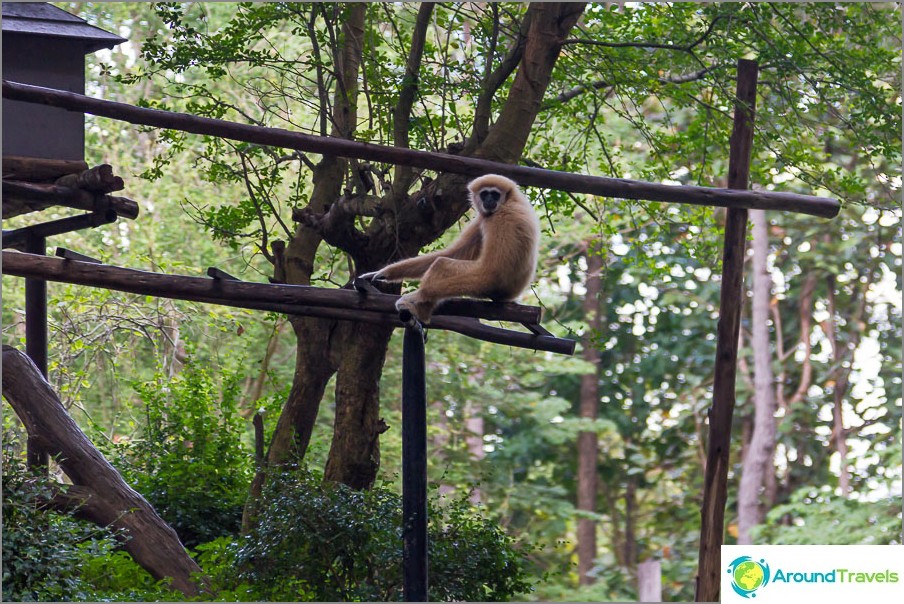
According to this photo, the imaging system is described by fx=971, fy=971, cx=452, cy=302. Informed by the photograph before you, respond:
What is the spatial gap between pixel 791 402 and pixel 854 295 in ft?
6.29

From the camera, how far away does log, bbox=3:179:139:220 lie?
5.99 m

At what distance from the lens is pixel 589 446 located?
15242mm

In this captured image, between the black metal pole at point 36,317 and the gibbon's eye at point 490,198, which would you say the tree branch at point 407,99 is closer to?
the gibbon's eye at point 490,198

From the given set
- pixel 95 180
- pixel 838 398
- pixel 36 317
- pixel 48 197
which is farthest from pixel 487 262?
pixel 838 398

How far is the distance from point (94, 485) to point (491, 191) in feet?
9.52

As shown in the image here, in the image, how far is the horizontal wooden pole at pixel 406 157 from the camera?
5.35 m

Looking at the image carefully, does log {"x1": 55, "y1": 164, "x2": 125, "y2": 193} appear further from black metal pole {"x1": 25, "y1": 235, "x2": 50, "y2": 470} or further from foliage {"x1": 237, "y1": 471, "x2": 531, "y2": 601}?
foliage {"x1": 237, "y1": 471, "x2": 531, "y2": 601}

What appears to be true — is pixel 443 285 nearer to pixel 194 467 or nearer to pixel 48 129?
pixel 194 467

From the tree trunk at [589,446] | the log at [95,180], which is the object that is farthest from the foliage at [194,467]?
the tree trunk at [589,446]

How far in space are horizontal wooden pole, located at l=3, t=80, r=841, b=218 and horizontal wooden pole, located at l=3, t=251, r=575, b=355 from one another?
83cm

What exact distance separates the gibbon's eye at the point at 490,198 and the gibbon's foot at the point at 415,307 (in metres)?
0.80

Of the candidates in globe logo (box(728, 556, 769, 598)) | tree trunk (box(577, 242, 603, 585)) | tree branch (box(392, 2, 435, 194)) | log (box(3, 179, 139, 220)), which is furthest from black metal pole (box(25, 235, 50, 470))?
tree trunk (box(577, 242, 603, 585))

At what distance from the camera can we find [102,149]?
43.9 feet

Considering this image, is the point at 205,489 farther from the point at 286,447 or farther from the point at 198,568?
the point at 198,568
